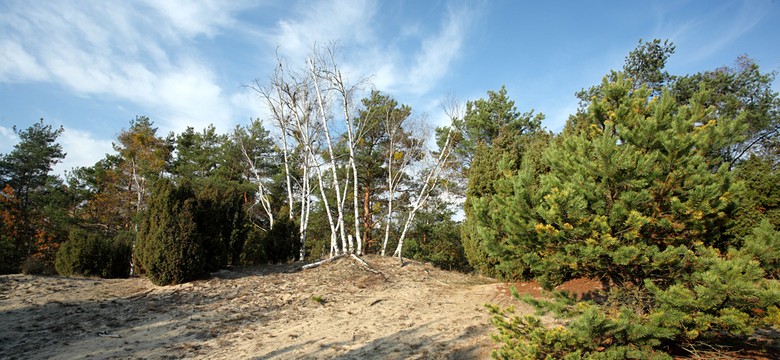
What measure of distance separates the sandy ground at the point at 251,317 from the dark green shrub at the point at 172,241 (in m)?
A: 0.29

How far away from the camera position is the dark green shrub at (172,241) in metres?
7.84

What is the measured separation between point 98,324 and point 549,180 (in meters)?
7.19

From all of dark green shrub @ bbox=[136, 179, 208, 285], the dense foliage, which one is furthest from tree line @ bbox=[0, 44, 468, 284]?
the dense foliage

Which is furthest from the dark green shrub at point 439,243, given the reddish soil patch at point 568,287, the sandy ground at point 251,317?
the reddish soil patch at point 568,287

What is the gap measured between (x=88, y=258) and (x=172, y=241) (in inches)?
158

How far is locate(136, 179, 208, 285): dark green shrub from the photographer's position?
7840mm

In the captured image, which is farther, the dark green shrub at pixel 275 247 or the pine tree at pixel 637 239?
the dark green shrub at pixel 275 247

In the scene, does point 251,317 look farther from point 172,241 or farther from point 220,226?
point 220,226

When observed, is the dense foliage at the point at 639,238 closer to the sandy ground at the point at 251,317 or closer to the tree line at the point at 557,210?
the tree line at the point at 557,210

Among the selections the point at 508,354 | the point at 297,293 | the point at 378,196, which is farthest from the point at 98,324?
the point at 378,196

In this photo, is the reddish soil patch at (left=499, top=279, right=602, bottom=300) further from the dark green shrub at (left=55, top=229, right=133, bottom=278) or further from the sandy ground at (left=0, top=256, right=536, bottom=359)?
the dark green shrub at (left=55, top=229, right=133, bottom=278)

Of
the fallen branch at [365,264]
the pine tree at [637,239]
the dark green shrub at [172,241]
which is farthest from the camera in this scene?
the fallen branch at [365,264]

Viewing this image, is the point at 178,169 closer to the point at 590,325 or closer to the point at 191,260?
the point at 191,260

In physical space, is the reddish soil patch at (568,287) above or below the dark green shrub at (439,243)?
below
